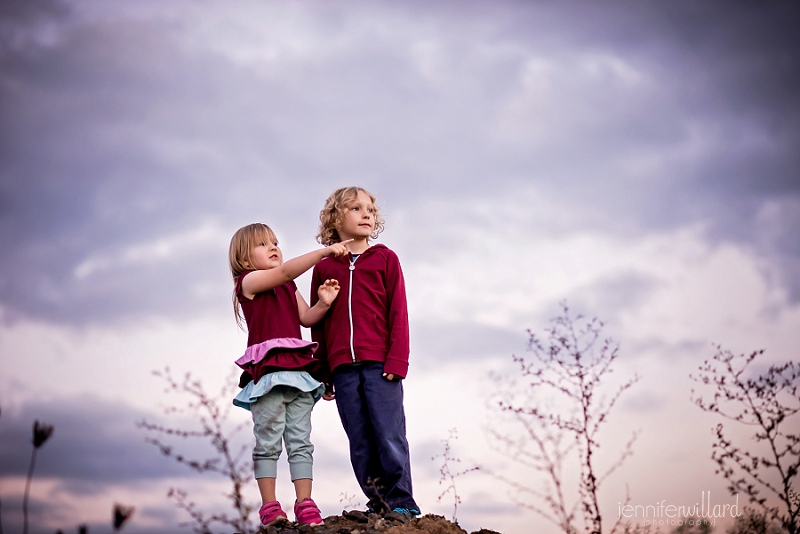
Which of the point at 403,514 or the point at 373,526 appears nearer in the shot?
the point at 373,526

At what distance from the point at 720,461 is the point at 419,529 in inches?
76.8

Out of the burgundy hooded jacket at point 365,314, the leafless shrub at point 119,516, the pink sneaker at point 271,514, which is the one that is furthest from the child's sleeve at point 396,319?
the leafless shrub at point 119,516

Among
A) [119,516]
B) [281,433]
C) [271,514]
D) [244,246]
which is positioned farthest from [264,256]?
[119,516]

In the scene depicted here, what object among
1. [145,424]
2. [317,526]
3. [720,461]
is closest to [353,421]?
[317,526]

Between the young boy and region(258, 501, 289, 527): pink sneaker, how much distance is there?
64 centimetres

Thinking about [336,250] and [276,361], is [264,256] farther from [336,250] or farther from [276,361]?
[276,361]

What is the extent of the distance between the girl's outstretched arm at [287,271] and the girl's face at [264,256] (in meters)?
0.19

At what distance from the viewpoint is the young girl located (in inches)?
199

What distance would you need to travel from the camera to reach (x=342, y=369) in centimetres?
545

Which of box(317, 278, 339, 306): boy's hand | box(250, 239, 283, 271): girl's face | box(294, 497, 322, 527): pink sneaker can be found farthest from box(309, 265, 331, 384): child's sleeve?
box(294, 497, 322, 527): pink sneaker

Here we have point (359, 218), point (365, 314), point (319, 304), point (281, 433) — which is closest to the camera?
point (281, 433)

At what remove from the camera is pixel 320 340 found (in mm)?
5668

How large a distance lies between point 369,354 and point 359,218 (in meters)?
1.06

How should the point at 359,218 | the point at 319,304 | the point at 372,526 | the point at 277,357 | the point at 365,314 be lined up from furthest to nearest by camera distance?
1. the point at 359,218
2. the point at 319,304
3. the point at 365,314
4. the point at 277,357
5. the point at 372,526
